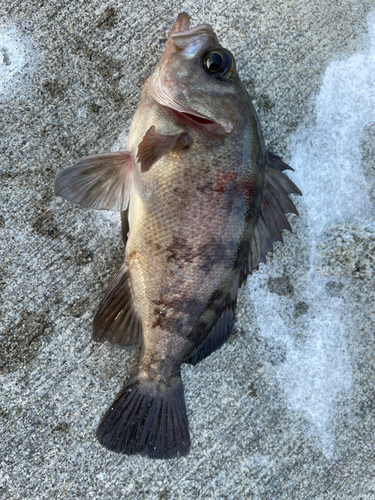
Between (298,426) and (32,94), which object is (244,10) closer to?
(32,94)

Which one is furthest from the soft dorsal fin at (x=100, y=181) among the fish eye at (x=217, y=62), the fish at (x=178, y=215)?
the fish eye at (x=217, y=62)

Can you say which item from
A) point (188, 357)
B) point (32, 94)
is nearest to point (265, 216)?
point (188, 357)

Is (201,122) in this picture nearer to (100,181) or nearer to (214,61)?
(214,61)

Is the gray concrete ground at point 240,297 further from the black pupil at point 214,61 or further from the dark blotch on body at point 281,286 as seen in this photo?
the black pupil at point 214,61

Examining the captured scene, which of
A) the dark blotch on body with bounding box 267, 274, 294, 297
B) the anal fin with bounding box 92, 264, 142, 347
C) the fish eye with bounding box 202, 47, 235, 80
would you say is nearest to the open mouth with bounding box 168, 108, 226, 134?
the fish eye with bounding box 202, 47, 235, 80

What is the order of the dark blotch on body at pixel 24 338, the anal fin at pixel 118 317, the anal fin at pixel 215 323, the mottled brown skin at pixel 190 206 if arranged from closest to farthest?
the mottled brown skin at pixel 190 206, the anal fin at pixel 215 323, the anal fin at pixel 118 317, the dark blotch on body at pixel 24 338

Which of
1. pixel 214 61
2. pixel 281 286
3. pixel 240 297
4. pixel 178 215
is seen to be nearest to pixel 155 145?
pixel 178 215
